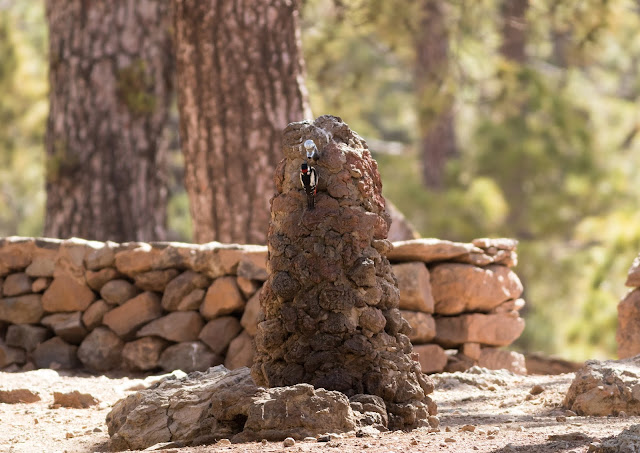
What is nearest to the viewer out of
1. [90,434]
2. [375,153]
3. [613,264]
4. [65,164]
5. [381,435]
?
[381,435]

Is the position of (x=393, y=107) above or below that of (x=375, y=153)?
above

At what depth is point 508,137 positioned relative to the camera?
1248cm

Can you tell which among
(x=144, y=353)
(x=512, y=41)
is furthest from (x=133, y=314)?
(x=512, y=41)

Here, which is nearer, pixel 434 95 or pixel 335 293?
pixel 335 293

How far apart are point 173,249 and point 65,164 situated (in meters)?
2.07

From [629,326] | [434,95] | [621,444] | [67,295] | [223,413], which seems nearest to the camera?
[621,444]

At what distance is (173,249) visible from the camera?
5.51 meters

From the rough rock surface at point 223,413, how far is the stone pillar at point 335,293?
0.18 meters

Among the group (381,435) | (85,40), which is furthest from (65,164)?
(381,435)

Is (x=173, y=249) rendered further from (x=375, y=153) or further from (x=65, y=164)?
(x=375, y=153)

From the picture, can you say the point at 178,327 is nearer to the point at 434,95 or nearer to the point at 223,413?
the point at 223,413

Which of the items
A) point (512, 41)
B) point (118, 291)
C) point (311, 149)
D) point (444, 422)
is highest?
point (512, 41)

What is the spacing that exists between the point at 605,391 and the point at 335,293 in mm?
1179

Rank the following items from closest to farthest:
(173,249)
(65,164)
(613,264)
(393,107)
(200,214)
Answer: (173,249), (200,214), (65,164), (613,264), (393,107)
